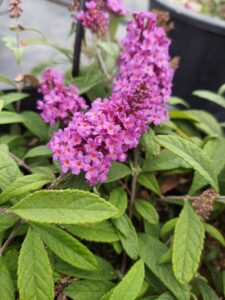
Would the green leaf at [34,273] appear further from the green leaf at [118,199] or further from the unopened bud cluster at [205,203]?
the unopened bud cluster at [205,203]

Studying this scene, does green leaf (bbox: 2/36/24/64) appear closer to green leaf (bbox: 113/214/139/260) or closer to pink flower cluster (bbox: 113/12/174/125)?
pink flower cluster (bbox: 113/12/174/125)

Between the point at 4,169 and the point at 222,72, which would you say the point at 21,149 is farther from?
Answer: the point at 222,72

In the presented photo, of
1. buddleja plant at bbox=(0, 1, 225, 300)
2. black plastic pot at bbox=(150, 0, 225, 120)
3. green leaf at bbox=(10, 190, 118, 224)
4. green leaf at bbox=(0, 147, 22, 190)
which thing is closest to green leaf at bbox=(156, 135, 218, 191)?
buddleja plant at bbox=(0, 1, 225, 300)

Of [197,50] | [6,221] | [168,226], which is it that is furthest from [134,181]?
[197,50]

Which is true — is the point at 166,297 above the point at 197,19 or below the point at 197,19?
below

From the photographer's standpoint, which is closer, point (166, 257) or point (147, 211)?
point (166, 257)

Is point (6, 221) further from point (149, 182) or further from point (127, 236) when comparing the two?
point (149, 182)
